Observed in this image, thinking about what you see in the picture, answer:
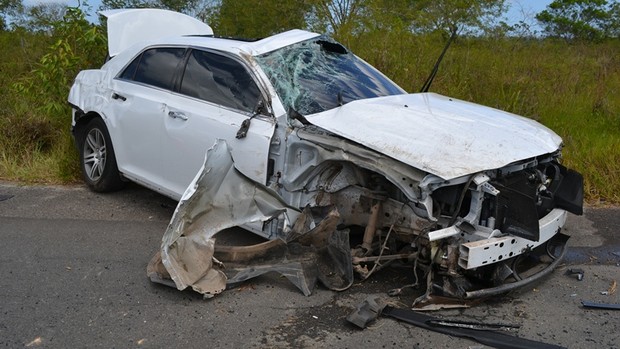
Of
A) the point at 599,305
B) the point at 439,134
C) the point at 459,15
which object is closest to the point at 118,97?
the point at 439,134

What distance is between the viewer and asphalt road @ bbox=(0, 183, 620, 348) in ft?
11.3

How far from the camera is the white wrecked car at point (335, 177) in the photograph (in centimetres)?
373

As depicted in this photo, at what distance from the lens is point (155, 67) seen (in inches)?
218

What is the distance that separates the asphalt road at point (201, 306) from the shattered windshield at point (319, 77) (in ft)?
4.57

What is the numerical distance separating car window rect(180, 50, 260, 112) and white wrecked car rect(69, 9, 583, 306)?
12 millimetres

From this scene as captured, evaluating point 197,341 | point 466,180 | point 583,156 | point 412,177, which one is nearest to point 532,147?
point 466,180

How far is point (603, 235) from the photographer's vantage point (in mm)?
5426

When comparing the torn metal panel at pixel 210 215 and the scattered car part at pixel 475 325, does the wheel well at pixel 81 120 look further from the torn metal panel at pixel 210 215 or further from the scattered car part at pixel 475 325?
the scattered car part at pixel 475 325

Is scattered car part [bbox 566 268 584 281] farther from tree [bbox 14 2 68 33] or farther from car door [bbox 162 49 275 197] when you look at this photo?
tree [bbox 14 2 68 33]

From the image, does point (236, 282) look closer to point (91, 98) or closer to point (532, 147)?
point (532, 147)

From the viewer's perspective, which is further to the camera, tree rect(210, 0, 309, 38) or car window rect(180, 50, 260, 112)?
tree rect(210, 0, 309, 38)

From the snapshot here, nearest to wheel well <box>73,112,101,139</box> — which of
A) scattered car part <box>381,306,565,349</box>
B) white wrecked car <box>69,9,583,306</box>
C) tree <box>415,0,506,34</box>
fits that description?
white wrecked car <box>69,9,583,306</box>

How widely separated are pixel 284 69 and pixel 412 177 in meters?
1.69

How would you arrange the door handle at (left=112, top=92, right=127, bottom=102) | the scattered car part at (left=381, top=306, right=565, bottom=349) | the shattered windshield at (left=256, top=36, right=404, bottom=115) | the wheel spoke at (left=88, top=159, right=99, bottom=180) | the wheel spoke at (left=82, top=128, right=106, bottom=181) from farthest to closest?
the wheel spoke at (left=88, top=159, right=99, bottom=180) → the wheel spoke at (left=82, top=128, right=106, bottom=181) → the door handle at (left=112, top=92, right=127, bottom=102) → the shattered windshield at (left=256, top=36, right=404, bottom=115) → the scattered car part at (left=381, top=306, right=565, bottom=349)
